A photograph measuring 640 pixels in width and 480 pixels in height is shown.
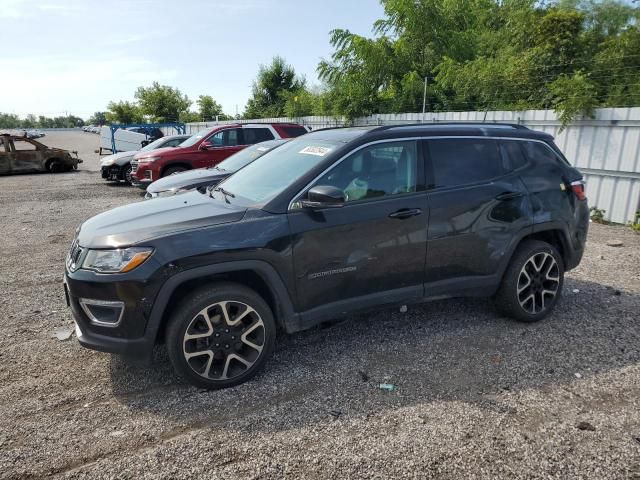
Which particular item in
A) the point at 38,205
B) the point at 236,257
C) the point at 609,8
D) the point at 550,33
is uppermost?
the point at 609,8

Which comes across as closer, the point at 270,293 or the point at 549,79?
the point at 270,293

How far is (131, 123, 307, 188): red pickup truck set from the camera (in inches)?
440

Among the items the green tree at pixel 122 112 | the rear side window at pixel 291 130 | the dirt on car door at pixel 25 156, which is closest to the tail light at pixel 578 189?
the rear side window at pixel 291 130

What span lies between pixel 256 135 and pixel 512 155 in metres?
8.74

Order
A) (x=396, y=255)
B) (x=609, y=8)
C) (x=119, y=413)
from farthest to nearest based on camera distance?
(x=609, y=8) < (x=396, y=255) < (x=119, y=413)

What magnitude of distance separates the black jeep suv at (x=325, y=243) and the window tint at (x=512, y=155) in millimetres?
11

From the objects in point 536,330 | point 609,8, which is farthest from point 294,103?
point 536,330

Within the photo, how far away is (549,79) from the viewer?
10977mm

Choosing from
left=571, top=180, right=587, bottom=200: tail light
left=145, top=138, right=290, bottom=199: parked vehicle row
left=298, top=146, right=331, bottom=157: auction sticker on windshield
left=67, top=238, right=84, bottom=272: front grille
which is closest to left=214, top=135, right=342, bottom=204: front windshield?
left=298, top=146, right=331, bottom=157: auction sticker on windshield

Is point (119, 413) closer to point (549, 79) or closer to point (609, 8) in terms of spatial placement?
point (549, 79)

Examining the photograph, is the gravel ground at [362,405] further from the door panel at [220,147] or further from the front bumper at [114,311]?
the door panel at [220,147]

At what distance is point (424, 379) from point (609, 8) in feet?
69.4

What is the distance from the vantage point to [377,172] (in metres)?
3.64

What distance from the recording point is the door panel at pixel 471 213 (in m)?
3.77
